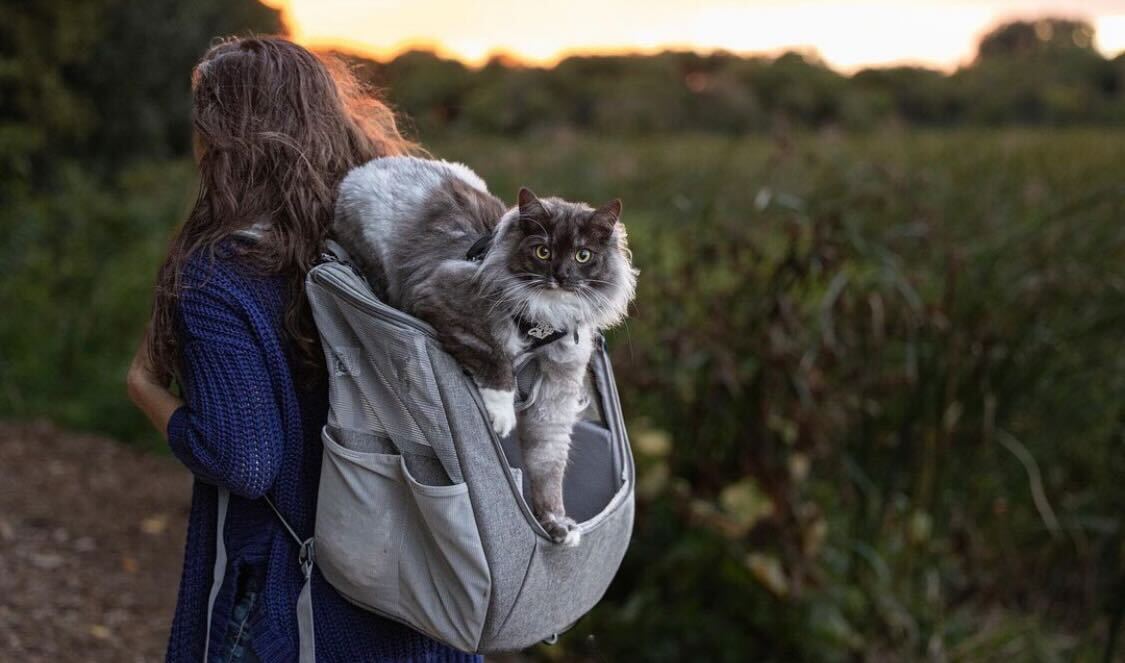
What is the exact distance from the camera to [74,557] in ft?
13.4

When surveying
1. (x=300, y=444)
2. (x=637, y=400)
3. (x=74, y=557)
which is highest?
(x=300, y=444)

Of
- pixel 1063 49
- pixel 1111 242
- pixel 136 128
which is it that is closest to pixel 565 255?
pixel 1111 242

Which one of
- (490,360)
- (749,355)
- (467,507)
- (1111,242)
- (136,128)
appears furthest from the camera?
(136,128)

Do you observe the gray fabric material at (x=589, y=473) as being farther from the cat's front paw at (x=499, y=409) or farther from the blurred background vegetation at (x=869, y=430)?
the blurred background vegetation at (x=869, y=430)

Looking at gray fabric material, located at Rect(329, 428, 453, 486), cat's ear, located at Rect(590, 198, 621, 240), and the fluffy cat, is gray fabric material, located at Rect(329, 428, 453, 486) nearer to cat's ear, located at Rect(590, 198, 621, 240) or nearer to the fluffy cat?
the fluffy cat

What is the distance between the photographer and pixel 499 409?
177cm

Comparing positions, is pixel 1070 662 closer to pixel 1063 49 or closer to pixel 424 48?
pixel 424 48

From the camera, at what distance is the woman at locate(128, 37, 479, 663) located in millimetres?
1756

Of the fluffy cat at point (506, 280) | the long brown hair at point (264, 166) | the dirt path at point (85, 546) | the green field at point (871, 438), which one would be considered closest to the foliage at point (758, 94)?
the dirt path at point (85, 546)

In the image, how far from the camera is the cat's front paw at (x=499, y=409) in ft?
5.77

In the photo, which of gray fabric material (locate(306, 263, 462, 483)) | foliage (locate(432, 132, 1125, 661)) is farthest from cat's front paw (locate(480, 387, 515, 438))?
foliage (locate(432, 132, 1125, 661))

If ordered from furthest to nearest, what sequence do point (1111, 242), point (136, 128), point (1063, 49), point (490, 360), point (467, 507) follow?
point (1063, 49) < point (136, 128) < point (1111, 242) < point (490, 360) < point (467, 507)

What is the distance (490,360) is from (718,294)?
2187 millimetres

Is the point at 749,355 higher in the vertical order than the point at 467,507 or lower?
lower
